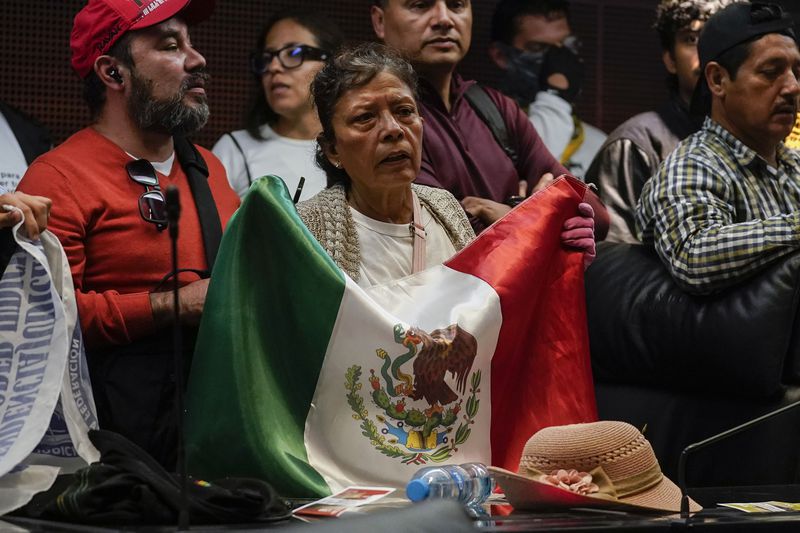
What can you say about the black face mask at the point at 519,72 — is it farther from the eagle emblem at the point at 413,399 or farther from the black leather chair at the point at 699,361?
the eagle emblem at the point at 413,399

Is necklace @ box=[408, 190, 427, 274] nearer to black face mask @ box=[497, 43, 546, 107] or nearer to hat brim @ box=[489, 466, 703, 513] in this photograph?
hat brim @ box=[489, 466, 703, 513]

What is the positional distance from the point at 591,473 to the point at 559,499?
0.38ft

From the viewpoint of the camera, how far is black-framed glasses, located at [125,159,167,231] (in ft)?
10.7

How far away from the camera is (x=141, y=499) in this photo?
89.8 inches

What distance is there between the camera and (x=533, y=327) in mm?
3270

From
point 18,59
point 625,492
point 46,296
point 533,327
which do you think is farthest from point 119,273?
point 18,59

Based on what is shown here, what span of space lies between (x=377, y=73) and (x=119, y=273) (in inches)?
33.6

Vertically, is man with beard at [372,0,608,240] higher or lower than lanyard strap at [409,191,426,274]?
higher

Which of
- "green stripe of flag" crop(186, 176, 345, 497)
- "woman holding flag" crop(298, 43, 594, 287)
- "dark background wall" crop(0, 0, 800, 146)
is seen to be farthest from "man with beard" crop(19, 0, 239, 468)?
"dark background wall" crop(0, 0, 800, 146)

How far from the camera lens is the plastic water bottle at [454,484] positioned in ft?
8.33

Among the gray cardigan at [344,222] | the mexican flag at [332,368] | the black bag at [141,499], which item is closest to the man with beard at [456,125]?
the gray cardigan at [344,222]

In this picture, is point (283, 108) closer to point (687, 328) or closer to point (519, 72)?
point (519, 72)

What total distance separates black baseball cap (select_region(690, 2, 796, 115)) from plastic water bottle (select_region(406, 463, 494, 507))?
1.84 metres

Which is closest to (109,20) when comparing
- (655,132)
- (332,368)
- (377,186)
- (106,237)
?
(106,237)
